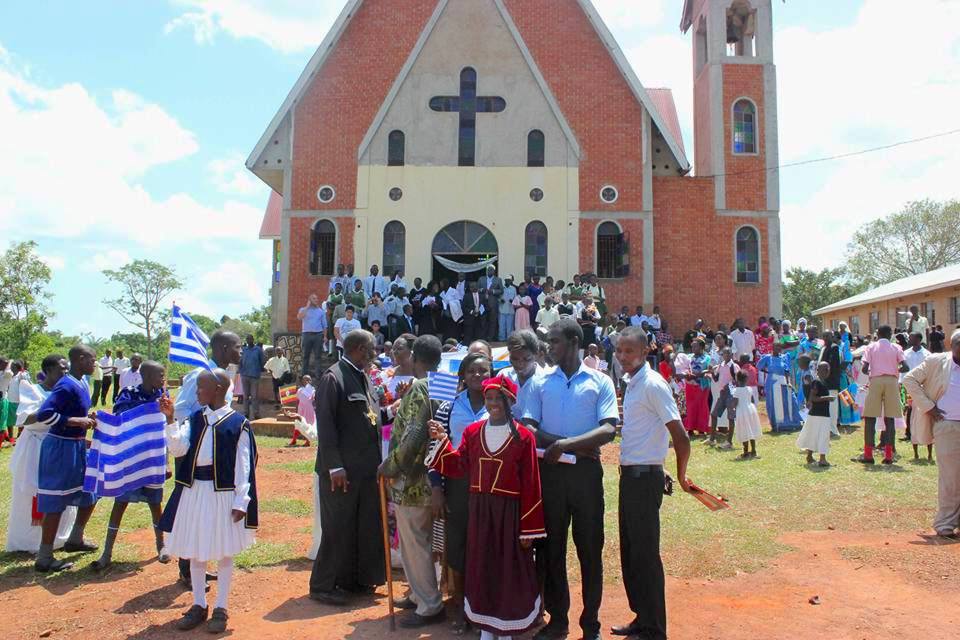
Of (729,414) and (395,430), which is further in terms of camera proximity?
(729,414)

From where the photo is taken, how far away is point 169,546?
4.91m

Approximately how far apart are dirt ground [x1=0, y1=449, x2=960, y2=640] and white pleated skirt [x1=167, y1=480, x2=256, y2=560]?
0.56 m

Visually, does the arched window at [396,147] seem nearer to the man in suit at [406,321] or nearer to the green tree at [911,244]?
the man in suit at [406,321]

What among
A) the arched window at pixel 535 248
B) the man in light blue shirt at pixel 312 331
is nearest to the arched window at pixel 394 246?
the arched window at pixel 535 248

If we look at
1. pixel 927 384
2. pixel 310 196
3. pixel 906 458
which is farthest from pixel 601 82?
pixel 927 384

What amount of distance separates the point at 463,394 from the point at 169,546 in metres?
2.24

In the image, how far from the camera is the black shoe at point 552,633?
4609 mm

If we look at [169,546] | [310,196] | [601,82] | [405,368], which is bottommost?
[169,546]

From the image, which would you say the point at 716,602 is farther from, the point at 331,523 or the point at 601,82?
the point at 601,82

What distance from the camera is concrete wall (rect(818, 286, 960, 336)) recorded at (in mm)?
26223

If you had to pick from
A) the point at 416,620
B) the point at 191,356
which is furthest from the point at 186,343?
the point at 416,620

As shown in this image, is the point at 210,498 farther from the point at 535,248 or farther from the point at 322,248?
the point at 322,248

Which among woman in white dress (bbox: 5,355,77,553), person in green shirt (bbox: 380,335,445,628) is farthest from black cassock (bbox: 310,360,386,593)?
woman in white dress (bbox: 5,355,77,553)

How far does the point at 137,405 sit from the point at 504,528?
3.70m
